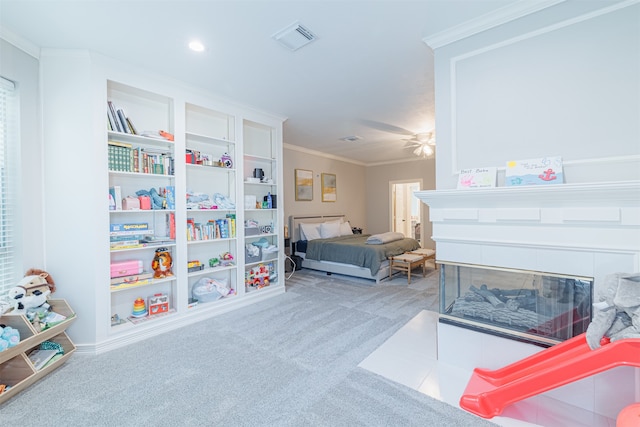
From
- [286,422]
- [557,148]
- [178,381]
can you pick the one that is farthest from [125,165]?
[557,148]

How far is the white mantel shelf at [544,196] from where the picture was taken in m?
1.48

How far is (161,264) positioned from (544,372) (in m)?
3.21

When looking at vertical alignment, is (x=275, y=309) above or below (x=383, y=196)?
below

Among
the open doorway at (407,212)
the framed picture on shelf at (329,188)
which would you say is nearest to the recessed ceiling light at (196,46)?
the framed picture on shelf at (329,188)

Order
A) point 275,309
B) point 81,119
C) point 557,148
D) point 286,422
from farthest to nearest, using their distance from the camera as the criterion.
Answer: point 275,309, point 81,119, point 557,148, point 286,422

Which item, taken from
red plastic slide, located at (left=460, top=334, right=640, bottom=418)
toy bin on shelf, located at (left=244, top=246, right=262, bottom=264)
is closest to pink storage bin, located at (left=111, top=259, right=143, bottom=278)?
toy bin on shelf, located at (left=244, top=246, right=262, bottom=264)

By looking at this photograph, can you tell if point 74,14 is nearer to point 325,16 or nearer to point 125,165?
point 125,165

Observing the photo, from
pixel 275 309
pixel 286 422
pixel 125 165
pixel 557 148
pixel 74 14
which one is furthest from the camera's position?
pixel 275 309

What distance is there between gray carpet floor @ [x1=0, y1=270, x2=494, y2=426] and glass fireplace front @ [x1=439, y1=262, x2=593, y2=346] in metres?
0.66

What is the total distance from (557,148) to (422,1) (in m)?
1.29

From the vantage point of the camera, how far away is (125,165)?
105 inches

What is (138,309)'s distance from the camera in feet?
9.23

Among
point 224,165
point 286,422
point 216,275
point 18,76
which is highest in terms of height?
point 18,76

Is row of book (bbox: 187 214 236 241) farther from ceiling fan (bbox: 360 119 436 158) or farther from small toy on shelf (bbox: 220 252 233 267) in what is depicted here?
ceiling fan (bbox: 360 119 436 158)
